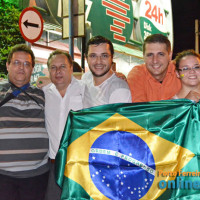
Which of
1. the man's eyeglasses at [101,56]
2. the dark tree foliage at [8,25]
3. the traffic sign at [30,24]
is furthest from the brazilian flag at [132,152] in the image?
the dark tree foliage at [8,25]

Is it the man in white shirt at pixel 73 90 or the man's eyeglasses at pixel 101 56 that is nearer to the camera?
the man in white shirt at pixel 73 90

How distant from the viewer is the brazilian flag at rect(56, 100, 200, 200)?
251 cm

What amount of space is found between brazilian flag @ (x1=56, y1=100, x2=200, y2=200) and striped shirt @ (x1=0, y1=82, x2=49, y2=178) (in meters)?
0.28

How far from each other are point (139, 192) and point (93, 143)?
59 cm

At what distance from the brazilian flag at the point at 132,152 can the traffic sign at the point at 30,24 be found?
2834 mm

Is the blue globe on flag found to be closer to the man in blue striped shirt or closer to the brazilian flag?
the brazilian flag

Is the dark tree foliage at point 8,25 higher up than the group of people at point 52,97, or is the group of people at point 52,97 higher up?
the dark tree foliage at point 8,25

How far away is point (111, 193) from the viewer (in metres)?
2.57

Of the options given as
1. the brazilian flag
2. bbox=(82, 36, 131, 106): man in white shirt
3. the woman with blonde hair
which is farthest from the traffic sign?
the woman with blonde hair

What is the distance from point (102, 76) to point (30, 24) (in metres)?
2.65

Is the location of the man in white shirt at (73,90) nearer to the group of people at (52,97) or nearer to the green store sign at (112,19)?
the group of people at (52,97)

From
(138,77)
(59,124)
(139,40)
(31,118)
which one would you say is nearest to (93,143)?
(59,124)

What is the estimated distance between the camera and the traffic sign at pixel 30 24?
498 cm

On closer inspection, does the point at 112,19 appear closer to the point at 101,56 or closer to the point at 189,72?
the point at 101,56
